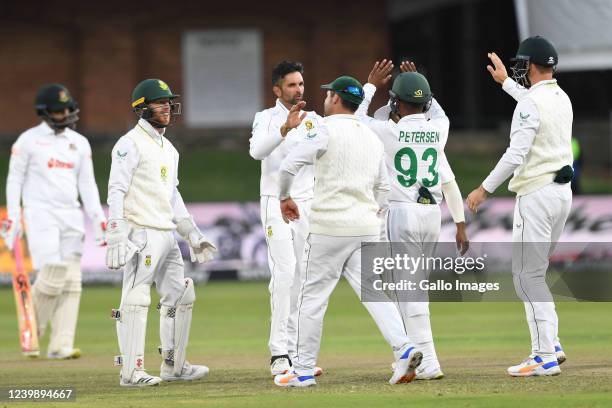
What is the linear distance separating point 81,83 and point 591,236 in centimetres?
1421

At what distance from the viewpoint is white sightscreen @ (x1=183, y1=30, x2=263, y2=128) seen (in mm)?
30109

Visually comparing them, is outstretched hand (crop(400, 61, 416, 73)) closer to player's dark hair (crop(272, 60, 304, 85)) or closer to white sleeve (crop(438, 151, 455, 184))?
white sleeve (crop(438, 151, 455, 184))

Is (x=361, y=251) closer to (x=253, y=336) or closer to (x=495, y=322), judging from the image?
(x=253, y=336)

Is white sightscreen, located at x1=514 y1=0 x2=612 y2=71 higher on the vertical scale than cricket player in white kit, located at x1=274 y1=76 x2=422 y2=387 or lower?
higher

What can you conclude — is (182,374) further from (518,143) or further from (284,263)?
(518,143)

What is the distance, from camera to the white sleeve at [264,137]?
30.8 ft

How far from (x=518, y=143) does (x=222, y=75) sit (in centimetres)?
2151

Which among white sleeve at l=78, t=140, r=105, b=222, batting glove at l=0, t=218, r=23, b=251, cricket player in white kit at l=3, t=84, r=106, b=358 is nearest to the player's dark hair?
cricket player in white kit at l=3, t=84, r=106, b=358

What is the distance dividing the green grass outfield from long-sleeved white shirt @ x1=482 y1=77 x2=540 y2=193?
137 cm

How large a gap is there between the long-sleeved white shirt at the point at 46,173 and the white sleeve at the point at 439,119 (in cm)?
341

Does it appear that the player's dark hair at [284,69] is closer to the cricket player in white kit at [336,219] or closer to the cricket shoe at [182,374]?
the cricket player in white kit at [336,219]

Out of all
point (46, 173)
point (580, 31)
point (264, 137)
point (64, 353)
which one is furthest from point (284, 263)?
point (580, 31)

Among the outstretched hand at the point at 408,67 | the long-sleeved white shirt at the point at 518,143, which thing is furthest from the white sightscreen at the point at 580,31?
the long-sleeved white shirt at the point at 518,143

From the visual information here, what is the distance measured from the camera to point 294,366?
8.76m
